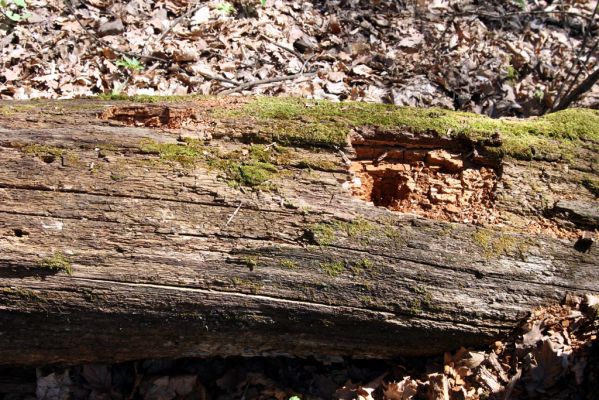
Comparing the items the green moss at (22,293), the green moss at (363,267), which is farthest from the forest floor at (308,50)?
the green moss at (22,293)

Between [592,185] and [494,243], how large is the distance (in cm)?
81

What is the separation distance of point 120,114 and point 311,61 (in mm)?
2979

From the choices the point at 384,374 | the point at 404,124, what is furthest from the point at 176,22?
the point at 384,374

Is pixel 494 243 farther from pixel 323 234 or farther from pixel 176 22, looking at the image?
pixel 176 22

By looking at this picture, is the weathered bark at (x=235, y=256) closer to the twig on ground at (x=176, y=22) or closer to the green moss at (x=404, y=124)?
the green moss at (x=404, y=124)

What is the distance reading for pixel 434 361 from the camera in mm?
2912

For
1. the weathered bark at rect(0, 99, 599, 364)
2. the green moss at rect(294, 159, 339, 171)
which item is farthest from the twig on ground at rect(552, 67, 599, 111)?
the green moss at rect(294, 159, 339, 171)

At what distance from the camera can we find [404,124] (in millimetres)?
2979

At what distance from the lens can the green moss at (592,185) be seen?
9.32 ft

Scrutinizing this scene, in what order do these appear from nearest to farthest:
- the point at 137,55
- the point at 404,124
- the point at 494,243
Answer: the point at 494,243 < the point at 404,124 < the point at 137,55

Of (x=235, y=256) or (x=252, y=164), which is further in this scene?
(x=252, y=164)

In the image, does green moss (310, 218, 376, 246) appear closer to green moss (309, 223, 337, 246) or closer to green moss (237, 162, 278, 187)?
green moss (309, 223, 337, 246)

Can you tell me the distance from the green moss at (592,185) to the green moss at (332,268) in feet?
5.42

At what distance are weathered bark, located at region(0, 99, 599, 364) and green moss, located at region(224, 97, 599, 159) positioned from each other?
14 cm
